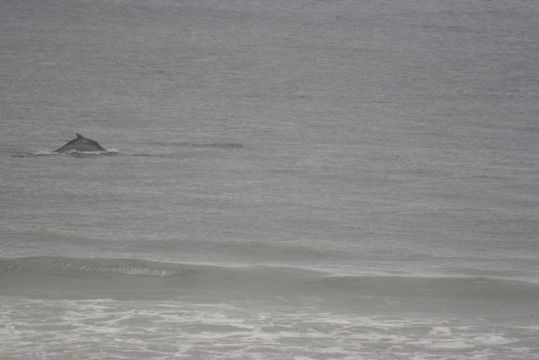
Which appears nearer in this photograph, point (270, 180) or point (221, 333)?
point (221, 333)

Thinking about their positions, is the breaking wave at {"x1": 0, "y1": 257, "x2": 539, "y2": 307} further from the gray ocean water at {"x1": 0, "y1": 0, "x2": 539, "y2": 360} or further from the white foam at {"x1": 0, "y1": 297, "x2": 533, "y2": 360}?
the white foam at {"x1": 0, "y1": 297, "x2": 533, "y2": 360}

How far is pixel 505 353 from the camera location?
11.9 ft

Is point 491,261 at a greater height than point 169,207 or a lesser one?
lesser

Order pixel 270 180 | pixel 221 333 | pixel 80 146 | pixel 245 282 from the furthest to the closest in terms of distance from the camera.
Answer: pixel 80 146, pixel 270 180, pixel 245 282, pixel 221 333

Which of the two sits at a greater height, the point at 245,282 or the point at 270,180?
the point at 270,180

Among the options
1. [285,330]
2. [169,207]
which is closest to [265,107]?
[169,207]

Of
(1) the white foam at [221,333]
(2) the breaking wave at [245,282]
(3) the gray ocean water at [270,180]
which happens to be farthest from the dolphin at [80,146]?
(1) the white foam at [221,333]

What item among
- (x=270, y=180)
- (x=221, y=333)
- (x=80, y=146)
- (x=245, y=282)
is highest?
(x=80, y=146)

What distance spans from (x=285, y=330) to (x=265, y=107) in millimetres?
9575

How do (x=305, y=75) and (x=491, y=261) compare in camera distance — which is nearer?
(x=491, y=261)

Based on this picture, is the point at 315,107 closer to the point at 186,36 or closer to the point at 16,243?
the point at 186,36

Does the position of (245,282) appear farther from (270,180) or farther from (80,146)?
(80,146)

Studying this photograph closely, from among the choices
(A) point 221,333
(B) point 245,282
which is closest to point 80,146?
(B) point 245,282

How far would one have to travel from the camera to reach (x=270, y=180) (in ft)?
30.4
